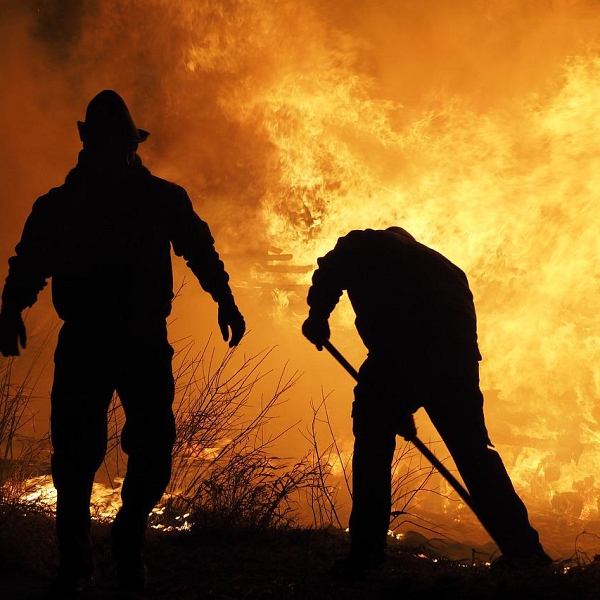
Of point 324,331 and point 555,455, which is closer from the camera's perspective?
point 324,331

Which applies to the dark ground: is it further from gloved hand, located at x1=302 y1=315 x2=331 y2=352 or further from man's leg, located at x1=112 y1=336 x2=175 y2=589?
gloved hand, located at x1=302 y1=315 x2=331 y2=352

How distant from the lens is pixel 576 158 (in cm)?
1046

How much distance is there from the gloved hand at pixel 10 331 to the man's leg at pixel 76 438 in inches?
13.4

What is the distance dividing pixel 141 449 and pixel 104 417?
9.4 inches

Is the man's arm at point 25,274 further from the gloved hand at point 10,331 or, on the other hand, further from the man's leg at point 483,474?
the man's leg at point 483,474

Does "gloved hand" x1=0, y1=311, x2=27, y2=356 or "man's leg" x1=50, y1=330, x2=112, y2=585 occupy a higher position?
"gloved hand" x1=0, y1=311, x2=27, y2=356

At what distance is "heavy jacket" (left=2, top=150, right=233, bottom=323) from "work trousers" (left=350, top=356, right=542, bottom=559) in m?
1.23

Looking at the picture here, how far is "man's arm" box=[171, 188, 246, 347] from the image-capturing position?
2686mm

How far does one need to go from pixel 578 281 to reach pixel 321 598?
11.7 metres

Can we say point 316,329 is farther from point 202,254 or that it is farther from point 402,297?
point 202,254

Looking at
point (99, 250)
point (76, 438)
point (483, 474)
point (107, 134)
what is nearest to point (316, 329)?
point (483, 474)

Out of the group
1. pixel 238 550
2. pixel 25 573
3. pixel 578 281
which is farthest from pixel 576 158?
pixel 25 573

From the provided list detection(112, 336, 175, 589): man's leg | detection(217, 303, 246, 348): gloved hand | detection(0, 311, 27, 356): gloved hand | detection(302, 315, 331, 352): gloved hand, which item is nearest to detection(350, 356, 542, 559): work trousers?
detection(302, 315, 331, 352): gloved hand

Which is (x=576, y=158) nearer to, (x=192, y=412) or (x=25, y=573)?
(x=192, y=412)
